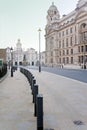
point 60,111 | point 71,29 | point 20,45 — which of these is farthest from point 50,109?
point 20,45

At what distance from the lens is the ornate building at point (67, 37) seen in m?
80.5

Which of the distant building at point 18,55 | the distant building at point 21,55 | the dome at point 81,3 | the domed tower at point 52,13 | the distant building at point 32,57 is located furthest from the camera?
the distant building at point 32,57

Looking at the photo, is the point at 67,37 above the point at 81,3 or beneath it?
beneath

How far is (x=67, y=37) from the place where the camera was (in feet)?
320

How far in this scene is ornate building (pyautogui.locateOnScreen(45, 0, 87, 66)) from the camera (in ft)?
264

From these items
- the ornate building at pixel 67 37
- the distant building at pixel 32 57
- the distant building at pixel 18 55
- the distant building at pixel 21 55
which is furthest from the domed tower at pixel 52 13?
the distant building at pixel 32 57

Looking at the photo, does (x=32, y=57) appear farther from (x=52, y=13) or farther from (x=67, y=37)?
(x=67, y=37)

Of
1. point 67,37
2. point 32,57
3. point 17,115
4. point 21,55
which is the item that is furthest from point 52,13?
point 17,115

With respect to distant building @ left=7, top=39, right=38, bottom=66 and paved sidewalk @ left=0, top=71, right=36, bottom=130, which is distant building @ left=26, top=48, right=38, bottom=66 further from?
paved sidewalk @ left=0, top=71, right=36, bottom=130

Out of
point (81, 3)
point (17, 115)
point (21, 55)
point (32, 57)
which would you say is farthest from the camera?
point (32, 57)

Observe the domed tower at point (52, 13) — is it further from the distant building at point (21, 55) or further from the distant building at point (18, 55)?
the distant building at point (21, 55)

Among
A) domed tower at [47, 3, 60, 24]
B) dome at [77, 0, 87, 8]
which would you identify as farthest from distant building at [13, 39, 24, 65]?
dome at [77, 0, 87, 8]

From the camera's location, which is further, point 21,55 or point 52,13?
point 21,55

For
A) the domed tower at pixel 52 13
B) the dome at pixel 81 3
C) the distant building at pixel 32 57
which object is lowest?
the distant building at pixel 32 57
